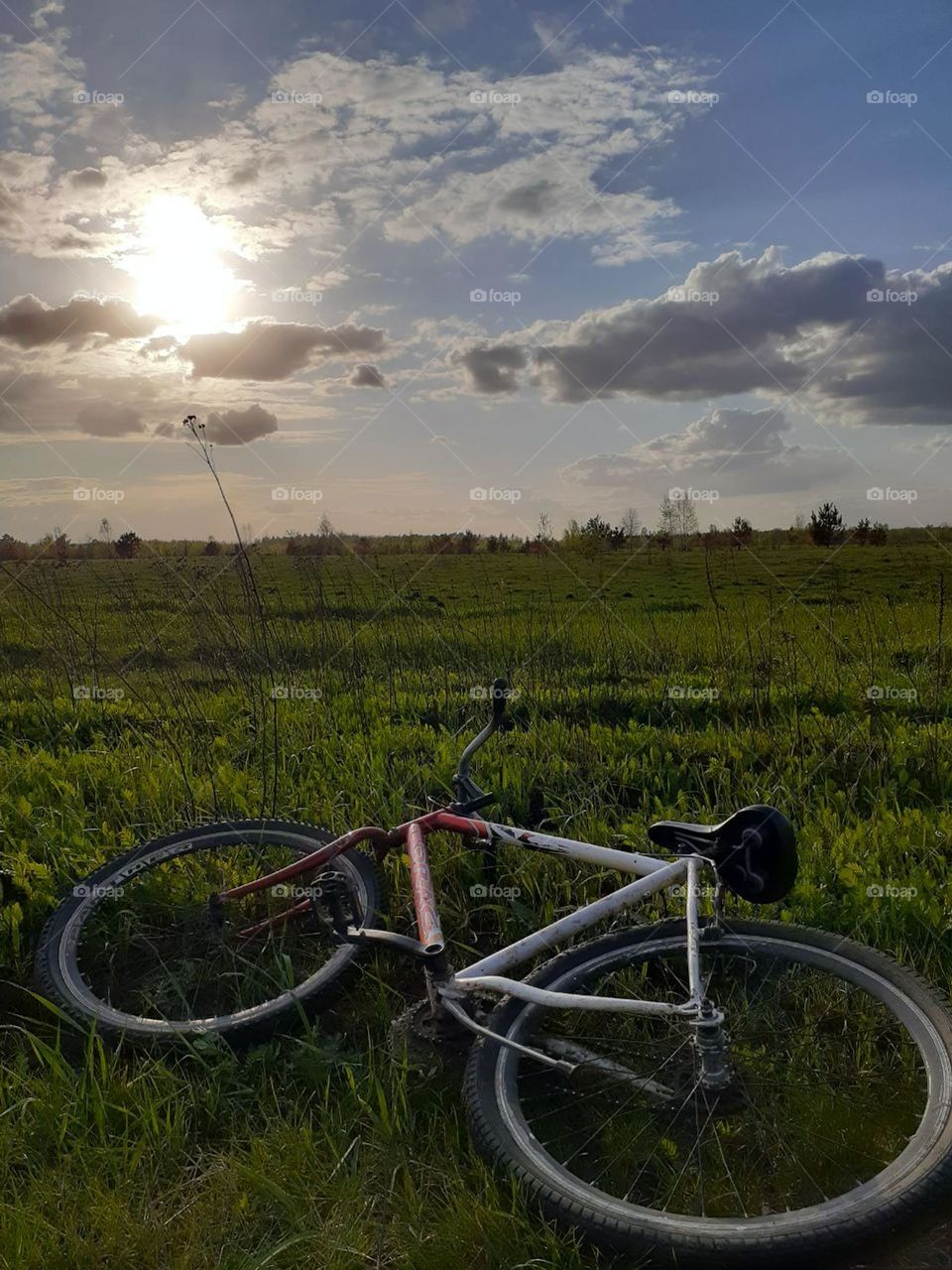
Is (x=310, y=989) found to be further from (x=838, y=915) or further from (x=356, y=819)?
(x=838, y=915)

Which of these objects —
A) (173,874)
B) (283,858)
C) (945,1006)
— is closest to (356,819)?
(283,858)

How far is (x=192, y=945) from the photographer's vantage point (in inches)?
186

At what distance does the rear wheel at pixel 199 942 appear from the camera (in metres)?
4.04

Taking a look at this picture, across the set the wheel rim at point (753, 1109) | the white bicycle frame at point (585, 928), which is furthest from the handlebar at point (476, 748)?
the wheel rim at point (753, 1109)

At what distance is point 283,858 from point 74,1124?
5.77ft

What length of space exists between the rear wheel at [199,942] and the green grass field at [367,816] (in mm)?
161

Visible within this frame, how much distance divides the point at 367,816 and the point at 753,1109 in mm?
2978

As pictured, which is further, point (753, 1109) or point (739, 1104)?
point (753, 1109)

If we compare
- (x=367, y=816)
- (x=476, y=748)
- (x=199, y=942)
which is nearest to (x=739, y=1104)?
(x=476, y=748)

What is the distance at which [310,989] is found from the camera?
4000 millimetres

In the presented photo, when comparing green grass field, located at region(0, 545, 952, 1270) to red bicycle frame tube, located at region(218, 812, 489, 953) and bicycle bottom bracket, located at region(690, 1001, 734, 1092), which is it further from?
bicycle bottom bracket, located at region(690, 1001, 734, 1092)

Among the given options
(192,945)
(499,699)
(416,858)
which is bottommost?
(192,945)

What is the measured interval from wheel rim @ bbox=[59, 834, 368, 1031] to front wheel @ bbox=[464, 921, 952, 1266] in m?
1.19

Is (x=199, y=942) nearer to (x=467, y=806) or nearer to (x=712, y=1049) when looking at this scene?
(x=467, y=806)
